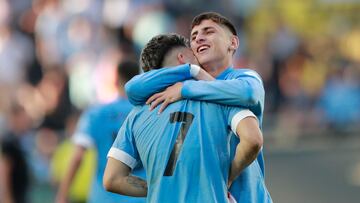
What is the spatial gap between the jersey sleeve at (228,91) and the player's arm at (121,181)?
0.58 m

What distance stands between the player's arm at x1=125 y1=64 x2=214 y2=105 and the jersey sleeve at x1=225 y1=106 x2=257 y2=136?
0.94 feet

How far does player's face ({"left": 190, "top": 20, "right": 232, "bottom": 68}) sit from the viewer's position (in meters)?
5.66

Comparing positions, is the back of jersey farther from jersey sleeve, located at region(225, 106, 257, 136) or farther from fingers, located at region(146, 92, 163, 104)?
fingers, located at region(146, 92, 163, 104)

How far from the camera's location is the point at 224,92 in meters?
5.44

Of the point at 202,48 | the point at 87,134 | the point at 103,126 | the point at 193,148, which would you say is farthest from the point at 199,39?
the point at 87,134

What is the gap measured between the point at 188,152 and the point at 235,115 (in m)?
0.31

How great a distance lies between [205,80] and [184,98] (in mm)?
152

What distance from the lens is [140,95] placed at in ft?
19.0

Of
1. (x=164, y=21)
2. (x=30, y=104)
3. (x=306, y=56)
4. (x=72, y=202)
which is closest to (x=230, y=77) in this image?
(x=72, y=202)

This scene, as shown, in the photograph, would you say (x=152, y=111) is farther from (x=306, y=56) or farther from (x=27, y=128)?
(x=306, y=56)

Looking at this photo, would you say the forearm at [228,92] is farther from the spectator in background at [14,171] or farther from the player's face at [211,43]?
the spectator in background at [14,171]

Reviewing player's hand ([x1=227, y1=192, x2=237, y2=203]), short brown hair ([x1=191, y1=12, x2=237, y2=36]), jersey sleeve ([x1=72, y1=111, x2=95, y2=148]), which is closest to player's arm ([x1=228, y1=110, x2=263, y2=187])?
player's hand ([x1=227, y1=192, x2=237, y2=203])

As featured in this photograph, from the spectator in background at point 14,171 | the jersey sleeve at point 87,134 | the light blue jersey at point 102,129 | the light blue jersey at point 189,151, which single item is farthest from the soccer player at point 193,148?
the spectator in background at point 14,171

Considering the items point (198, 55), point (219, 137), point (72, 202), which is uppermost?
point (198, 55)
